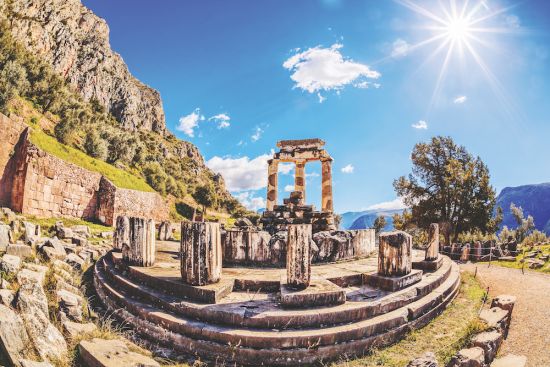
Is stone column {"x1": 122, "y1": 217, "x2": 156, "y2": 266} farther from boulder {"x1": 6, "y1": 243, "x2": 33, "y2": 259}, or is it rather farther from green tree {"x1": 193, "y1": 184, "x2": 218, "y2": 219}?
green tree {"x1": 193, "y1": 184, "x2": 218, "y2": 219}

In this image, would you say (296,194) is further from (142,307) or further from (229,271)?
(142,307)

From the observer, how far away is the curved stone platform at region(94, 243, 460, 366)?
412 centimetres

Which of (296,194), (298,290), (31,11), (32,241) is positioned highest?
(31,11)

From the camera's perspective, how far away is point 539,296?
7.57m

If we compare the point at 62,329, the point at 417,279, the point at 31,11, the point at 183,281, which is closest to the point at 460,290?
the point at 417,279

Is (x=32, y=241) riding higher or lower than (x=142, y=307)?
higher

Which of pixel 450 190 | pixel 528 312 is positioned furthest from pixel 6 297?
pixel 450 190

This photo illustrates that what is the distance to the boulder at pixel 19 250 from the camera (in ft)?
21.4

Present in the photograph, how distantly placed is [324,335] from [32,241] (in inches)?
305

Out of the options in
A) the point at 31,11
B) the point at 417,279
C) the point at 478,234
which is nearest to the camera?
the point at 417,279

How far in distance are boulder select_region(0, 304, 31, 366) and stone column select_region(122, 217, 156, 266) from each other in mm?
3343

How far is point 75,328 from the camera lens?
4.39m

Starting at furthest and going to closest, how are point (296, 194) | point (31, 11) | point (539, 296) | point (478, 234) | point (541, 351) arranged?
point (31, 11) → point (478, 234) → point (296, 194) → point (539, 296) → point (541, 351)

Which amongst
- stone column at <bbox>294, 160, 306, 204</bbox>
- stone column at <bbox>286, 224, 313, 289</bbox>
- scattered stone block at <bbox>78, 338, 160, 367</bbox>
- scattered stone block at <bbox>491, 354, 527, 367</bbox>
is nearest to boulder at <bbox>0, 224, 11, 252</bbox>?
scattered stone block at <bbox>78, 338, 160, 367</bbox>
